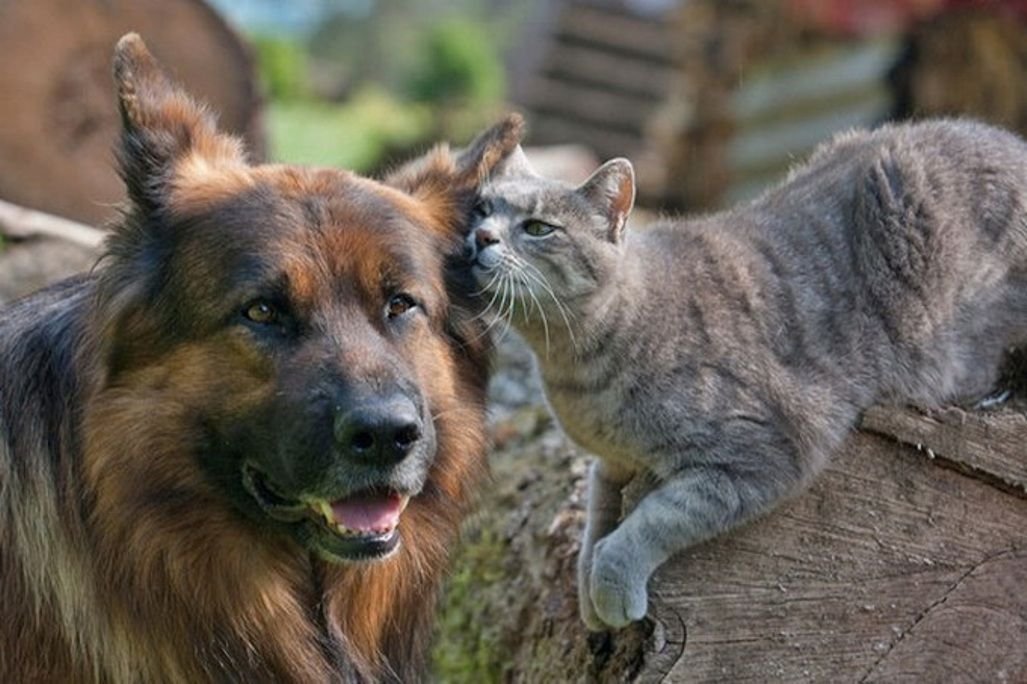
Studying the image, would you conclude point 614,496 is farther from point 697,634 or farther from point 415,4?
point 415,4

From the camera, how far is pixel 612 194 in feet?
16.2

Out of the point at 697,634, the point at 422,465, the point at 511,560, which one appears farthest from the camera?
the point at 511,560

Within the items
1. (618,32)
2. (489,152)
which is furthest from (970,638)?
(618,32)

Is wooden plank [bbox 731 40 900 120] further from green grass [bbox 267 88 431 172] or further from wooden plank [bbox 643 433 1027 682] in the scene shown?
wooden plank [bbox 643 433 1027 682]

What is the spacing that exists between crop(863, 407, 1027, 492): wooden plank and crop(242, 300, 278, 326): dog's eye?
69.2 inches

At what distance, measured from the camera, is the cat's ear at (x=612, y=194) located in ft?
16.1

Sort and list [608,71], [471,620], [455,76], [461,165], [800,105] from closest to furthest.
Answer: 1. [461,165]
2. [471,620]
3. [800,105]
4. [608,71]
5. [455,76]

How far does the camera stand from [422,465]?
420cm

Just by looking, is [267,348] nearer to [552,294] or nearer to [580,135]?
[552,294]

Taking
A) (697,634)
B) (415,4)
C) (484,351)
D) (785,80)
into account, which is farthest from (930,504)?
(415,4)

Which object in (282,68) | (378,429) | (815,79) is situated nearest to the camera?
(378,429)

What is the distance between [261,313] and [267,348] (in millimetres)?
100

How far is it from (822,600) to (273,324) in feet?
5.67

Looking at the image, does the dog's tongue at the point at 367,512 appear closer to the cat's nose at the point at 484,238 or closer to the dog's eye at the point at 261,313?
the dog's eye at the point at 261,313
